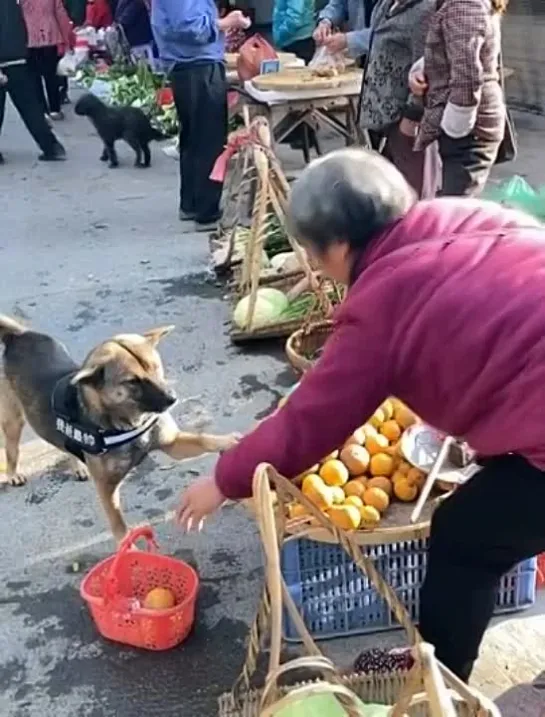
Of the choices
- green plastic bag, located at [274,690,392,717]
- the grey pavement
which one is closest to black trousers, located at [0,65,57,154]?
the grey pavement

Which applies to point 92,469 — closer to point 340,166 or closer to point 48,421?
point 48,421

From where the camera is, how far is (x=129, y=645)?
3.11 metres

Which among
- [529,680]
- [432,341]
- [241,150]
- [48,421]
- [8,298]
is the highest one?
[432,341]

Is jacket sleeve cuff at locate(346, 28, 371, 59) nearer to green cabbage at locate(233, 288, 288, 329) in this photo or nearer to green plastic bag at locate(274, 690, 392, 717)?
green cabbage at locate(233, 288, 288, 329)

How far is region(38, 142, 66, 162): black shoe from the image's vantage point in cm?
1027

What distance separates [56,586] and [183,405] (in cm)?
138

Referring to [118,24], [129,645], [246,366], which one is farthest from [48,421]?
[118,24]

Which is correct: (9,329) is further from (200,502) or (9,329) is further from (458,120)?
(458,120)

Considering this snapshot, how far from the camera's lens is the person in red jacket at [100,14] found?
15469 millimetres

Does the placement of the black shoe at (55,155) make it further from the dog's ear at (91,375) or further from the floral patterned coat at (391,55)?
the dog's ear at (91,375)

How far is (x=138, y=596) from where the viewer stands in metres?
3.14

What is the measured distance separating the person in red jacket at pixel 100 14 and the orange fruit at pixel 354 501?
45.2ft

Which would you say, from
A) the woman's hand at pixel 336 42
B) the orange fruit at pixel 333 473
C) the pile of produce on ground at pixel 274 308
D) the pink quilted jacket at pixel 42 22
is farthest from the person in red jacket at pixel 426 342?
the pink quilted jacket at pixel 42 22

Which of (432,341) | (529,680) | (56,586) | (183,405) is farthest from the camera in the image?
(183,405)
